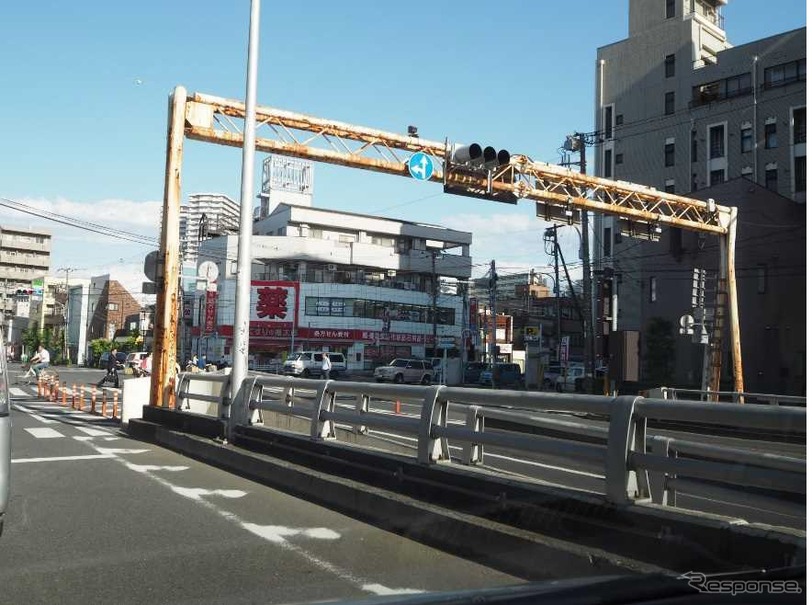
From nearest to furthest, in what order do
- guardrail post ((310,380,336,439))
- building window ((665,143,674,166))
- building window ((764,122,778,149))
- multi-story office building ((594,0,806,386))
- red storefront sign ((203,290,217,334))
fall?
guardrail post ((310,380,336,439)) → multi-story office building ((594,0,806,386)) → building window ((764,122,778,149)) → building window ((665,143,674,166)) → red storefront sign ((203,290,217,334))

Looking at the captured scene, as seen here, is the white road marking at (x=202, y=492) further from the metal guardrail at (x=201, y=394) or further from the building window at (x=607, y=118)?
the building window at (x=607, y=118)

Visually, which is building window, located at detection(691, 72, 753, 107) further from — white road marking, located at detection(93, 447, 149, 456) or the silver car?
the silver car

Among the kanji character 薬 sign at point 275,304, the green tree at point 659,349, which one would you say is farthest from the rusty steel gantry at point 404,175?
the kanji character 薬 sign at point 275,304

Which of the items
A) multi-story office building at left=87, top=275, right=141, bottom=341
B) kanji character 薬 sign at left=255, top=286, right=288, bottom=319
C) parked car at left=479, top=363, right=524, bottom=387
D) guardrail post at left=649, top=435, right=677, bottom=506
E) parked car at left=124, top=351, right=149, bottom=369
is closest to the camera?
guardrail post at left=649, top=435, right=677, bottom=506

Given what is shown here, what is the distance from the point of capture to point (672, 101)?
185ft

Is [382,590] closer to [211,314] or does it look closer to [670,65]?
[670,65]

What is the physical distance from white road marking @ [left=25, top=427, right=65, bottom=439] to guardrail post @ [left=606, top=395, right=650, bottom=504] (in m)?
12.2

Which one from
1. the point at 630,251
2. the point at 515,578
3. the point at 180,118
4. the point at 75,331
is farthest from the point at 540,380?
the point at 75,331

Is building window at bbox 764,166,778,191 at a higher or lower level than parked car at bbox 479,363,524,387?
higher

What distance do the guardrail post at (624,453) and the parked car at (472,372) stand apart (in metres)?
49.7

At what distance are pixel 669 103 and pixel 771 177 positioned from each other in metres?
10.3

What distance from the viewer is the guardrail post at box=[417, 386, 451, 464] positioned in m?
7.71

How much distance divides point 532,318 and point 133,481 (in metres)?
89.6

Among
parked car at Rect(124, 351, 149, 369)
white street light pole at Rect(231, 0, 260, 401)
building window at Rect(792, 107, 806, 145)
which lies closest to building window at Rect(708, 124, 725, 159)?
building window at Rect(792, 107, 806, 145)
